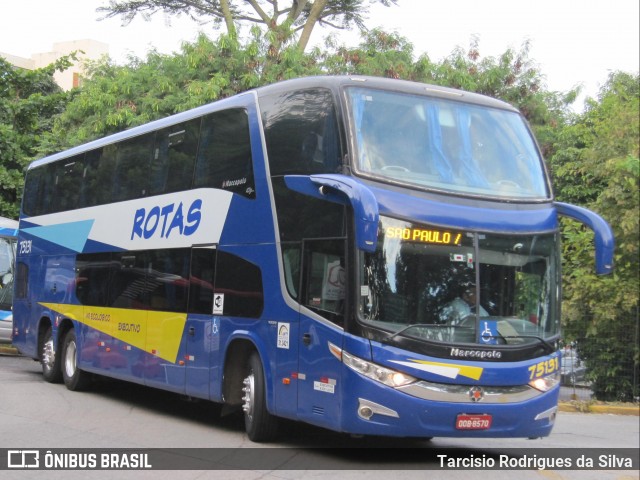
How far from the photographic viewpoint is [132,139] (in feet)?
49.4

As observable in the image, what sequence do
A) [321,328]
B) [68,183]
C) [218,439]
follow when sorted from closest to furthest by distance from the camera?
[321,328], [218,439], [68,183]

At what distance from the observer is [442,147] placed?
10.0 meters

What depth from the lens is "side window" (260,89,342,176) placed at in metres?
9.85

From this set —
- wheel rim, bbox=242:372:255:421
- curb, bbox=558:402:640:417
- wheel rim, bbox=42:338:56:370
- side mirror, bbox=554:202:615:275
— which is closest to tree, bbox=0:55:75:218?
wheel rim, bbox=42:338:56:370

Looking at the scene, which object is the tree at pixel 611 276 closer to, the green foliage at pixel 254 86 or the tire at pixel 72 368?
the green foliage at pixel 254 86

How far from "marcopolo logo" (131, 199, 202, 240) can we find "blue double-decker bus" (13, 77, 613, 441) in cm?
6

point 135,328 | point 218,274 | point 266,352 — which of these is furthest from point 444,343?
point 135,328

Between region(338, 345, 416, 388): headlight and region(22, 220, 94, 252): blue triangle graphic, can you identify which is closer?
region(338, 345, 416, 388): headlight

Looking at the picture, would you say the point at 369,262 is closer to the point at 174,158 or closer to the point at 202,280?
the point at 202,280

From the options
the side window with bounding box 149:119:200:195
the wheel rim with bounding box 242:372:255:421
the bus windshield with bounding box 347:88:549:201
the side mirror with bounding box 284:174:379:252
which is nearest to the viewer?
the side mirror with bounding box 284:174:379:252

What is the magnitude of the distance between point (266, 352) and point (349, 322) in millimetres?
1802

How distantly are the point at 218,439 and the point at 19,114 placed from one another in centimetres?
1890

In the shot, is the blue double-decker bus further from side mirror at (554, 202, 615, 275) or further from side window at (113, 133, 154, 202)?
side window at (113, 133, 154, 202)

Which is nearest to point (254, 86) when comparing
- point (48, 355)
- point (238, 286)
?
point (48, 355)
